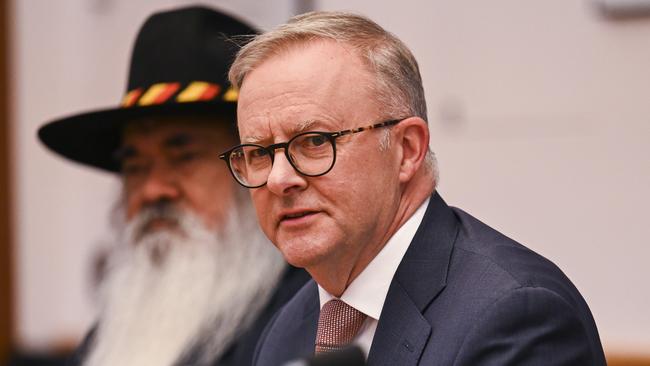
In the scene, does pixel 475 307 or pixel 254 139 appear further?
pixel 254 139

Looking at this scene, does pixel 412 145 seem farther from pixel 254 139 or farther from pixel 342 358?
pixel 342 358

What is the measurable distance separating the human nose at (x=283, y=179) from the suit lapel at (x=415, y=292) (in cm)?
28

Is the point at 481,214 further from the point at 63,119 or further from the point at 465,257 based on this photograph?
the point at 465,257

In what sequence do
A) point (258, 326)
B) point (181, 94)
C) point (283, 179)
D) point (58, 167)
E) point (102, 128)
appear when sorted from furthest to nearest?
point (58, 167) < point (102, 128) < point (181, 94) < point (258, 326) < point (283, 179)

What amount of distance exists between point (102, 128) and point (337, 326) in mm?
1625

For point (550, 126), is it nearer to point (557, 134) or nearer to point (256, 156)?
point (557, 134)

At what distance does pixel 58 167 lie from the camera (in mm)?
6148

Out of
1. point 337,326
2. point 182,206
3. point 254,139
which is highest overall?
point 254,139

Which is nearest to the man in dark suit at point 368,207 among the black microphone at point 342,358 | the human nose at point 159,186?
the black microphone at point 342,358

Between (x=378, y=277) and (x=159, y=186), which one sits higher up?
(x=378, y=277)

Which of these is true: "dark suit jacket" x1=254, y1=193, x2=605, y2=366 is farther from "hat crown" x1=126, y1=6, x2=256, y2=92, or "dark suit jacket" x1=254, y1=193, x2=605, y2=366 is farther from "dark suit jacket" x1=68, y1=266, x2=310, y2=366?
"hat crown" x1=126, y1=6, x2=256, y2=92

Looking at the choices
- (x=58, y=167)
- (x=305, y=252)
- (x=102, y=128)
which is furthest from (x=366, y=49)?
(x=58, y=167)

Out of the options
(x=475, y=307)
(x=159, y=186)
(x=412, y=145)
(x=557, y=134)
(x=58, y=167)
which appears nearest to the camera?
(x=475, y=307)

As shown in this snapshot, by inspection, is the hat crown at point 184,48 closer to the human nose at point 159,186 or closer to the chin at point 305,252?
the human nose at point 159,186
